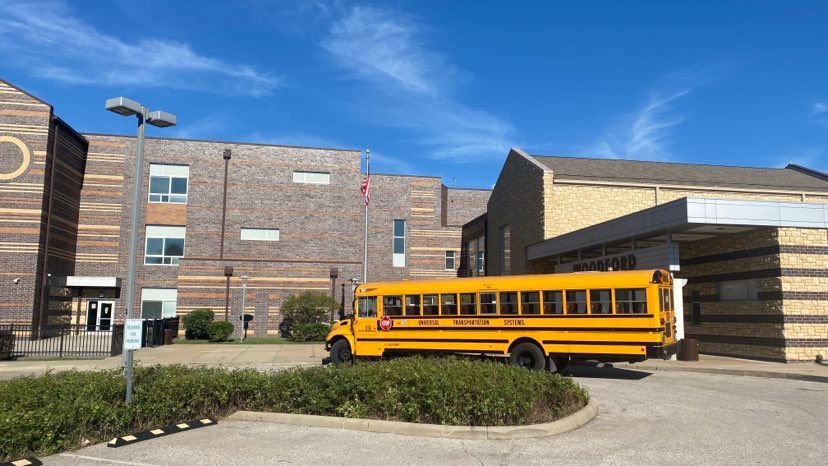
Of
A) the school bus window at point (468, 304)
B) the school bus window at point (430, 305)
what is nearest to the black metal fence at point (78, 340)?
the school bus window at point (430, 305)

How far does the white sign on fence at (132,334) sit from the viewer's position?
9.20 meters

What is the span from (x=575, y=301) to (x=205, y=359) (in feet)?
45.5

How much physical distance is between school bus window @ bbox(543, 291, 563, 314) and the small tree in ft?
64.2

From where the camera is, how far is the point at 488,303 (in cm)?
1648

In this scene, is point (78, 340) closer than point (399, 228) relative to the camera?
Yes

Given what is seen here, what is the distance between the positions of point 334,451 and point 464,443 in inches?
69.7

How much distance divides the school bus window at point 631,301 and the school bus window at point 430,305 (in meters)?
5.16

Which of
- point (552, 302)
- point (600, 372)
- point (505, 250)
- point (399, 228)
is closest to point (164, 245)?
point (399, 228)

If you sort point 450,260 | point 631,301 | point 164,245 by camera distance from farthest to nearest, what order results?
point 450,260
point 164,245
point 631,301

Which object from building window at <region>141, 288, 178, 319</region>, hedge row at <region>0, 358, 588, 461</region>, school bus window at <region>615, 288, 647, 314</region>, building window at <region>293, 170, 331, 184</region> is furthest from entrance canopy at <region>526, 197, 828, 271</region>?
building window at <region>141, 288, 178, 319</region>

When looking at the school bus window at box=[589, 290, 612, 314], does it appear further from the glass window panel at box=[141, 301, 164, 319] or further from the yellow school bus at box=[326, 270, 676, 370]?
the glass window panel at box=[141, 301, 164, 319]

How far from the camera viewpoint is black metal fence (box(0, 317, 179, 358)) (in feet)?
76.6

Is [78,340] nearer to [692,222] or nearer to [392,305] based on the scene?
[392,305]

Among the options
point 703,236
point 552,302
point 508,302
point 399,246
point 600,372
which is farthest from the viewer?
point 399,246
